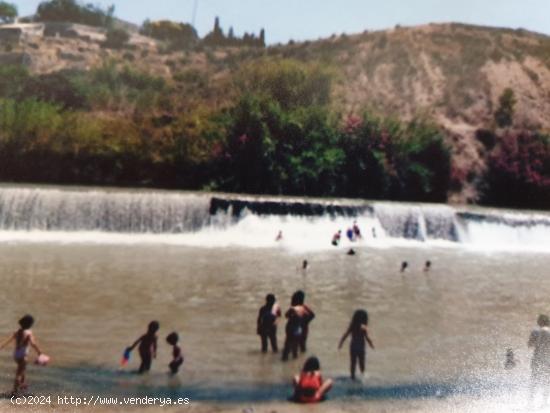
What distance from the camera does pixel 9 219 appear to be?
2645 centimetres

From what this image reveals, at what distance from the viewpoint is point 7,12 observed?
98.0 m

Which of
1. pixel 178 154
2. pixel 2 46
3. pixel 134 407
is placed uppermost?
pixel 2 46

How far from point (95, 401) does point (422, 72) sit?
185 feet

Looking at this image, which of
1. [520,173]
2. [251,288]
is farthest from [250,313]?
[520,173]

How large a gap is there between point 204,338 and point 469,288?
373 inches

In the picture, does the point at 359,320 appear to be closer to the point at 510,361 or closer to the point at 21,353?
the point at 510,361

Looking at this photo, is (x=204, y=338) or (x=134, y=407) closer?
(x=134, y=407)

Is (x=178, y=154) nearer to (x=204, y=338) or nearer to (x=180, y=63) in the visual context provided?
(x=204, y=338)

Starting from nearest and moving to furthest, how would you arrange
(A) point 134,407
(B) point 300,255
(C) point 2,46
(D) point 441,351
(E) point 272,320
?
(A) point 134,407
(E) point 272,320
(D) point 441,351
(B) point 300,255
(C) point 2,46

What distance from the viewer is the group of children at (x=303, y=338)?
9156 millimetres

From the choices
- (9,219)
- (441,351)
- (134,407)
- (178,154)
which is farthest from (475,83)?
(134,407)

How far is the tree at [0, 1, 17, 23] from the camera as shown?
9769cm

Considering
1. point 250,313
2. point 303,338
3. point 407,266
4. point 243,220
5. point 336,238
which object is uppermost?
point 243,220

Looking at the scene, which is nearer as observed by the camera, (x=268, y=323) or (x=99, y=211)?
(x=268, y=323)
